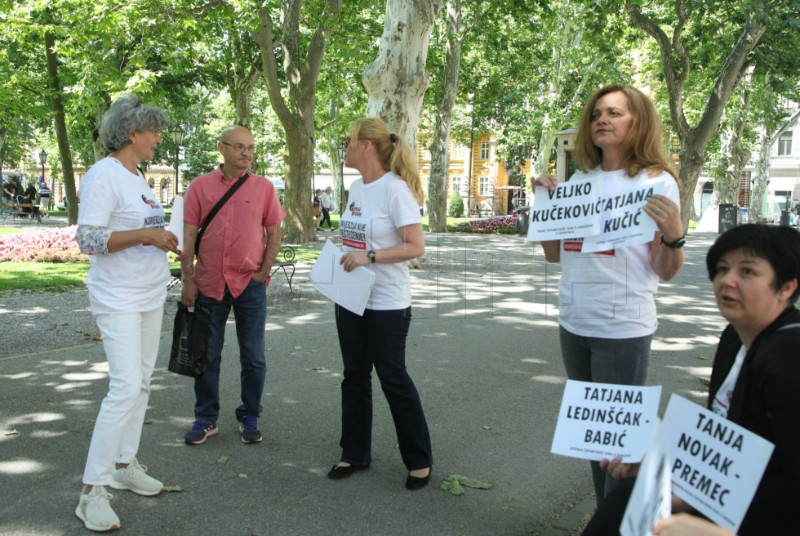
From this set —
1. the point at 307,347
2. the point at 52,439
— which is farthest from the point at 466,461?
the point at 307,347

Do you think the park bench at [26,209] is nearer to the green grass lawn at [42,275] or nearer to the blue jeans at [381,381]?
the green grass lawn at [42,275]

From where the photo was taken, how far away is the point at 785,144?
214 ft

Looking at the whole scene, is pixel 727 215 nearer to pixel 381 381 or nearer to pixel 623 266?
pixel 381 381

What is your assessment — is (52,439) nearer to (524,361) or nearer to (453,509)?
(453,509)

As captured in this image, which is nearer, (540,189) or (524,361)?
(540,189)

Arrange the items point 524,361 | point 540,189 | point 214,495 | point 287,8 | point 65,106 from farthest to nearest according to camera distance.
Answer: point 65,106 → point 287,8 → point 524,361 → point 214,495 → point 540,189

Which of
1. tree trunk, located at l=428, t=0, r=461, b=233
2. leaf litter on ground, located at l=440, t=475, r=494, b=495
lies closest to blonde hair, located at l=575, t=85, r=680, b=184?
leaf litter on ground, located at l=440, t=475, r=494, b=495

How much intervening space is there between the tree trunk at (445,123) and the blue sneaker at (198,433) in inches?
912

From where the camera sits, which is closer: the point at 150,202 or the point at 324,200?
the point at 150,202

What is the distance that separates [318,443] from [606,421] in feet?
9.11

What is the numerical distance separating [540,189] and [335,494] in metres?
2.07

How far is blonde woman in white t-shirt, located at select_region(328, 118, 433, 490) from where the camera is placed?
407 centimetres

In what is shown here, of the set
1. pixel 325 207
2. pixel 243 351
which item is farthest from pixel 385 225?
pixel 325 207

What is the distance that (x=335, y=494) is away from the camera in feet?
13.6
